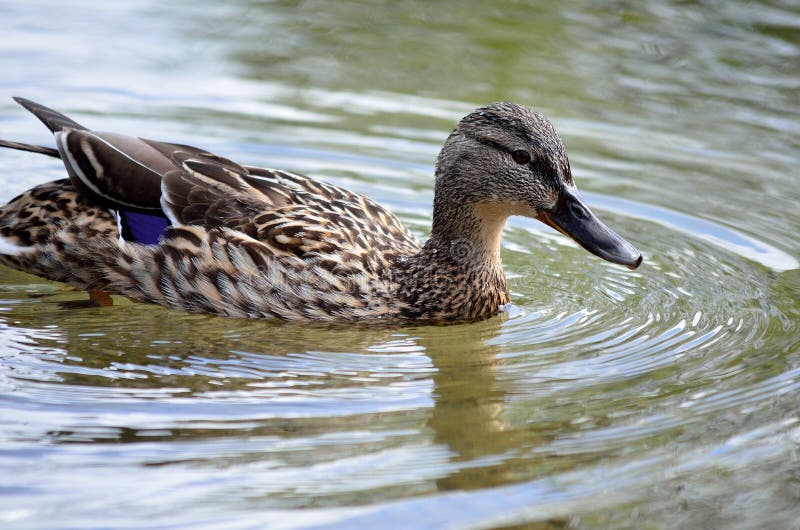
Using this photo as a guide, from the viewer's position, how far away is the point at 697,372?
23.2 ft

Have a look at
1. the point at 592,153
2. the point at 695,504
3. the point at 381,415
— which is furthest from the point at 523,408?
the point at 592,153

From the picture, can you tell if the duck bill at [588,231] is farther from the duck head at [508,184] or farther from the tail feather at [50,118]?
the tail feather at [50,118]

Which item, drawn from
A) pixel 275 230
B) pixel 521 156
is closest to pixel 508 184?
pixel 521 156

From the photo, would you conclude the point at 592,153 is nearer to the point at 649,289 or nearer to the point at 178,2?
the point at 649,289

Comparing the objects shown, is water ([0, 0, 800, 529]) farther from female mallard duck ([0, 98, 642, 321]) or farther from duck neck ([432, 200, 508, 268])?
duck neck ([432, 200, 508, 268])

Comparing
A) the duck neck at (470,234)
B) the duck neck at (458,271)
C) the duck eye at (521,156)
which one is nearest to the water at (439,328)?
the duck neck at (458,271)

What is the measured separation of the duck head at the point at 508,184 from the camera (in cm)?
793

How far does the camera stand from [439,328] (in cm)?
810

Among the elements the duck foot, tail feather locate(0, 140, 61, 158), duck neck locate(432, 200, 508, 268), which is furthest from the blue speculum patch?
duck neck locate(432, 200, 508, 268)

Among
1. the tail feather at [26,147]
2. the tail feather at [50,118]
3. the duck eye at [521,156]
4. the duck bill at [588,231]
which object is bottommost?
the duck bill at [588,231]

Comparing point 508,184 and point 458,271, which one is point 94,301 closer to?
point 458,271

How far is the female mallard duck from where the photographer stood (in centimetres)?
793

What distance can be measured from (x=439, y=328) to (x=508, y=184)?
1.04 m

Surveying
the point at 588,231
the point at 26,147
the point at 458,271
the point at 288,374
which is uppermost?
the point at 26,147
